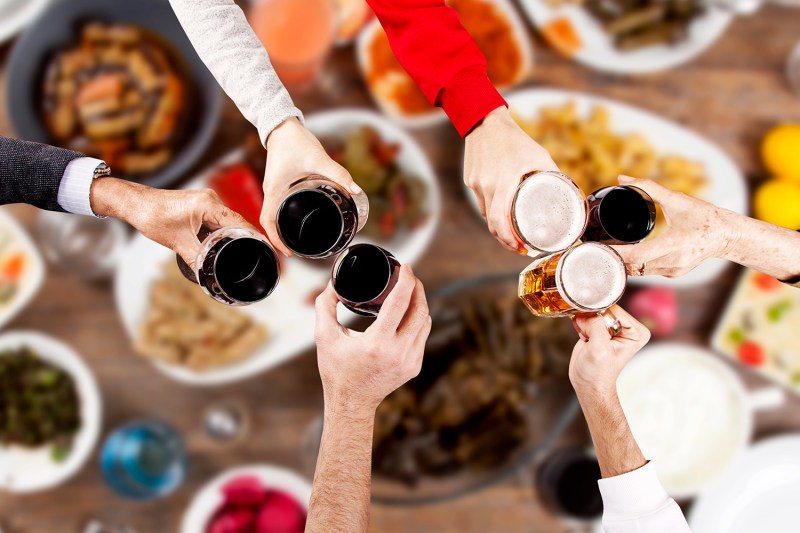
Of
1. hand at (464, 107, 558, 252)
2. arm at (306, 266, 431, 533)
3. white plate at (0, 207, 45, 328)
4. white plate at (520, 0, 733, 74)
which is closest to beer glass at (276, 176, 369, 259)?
arm at (306, 266, 431, 533)

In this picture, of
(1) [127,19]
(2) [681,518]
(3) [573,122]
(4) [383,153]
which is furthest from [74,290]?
(2) [681,518]

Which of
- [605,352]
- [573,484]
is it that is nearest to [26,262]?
[605,352]

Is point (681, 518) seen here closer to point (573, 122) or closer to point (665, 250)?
point (665, 250)

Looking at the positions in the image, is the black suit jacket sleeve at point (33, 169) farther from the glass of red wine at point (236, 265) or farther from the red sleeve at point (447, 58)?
the red sleeve at point (447, 58)

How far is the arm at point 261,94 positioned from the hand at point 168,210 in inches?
4.8

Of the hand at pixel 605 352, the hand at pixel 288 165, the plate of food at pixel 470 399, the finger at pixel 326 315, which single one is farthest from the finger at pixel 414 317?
the plate of food at pixel 470 399

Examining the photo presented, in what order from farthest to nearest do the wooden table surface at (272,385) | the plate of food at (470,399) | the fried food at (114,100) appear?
the wooden table surface at (272,385)
the fried food at (114,100)
the plate of food at (470,399)

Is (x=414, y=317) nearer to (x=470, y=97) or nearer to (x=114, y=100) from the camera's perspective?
(x=470, y=97)

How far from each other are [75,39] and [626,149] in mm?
1811

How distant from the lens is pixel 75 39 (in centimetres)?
199

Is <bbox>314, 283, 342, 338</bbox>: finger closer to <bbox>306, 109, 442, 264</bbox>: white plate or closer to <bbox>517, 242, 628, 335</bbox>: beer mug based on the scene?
<bbox>517, 242, 628, 335</bbox>: beer mug

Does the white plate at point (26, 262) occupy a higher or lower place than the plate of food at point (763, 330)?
higher

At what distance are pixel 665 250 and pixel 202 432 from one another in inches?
60.0

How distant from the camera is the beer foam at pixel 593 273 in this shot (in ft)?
4.02
